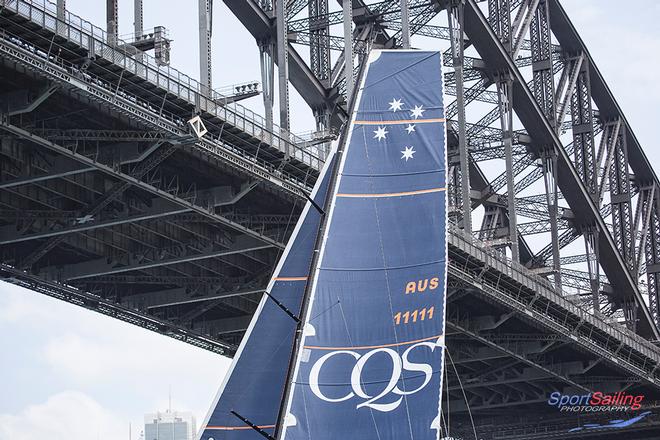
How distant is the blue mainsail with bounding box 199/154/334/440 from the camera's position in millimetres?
24953

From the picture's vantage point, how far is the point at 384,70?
24812 mm

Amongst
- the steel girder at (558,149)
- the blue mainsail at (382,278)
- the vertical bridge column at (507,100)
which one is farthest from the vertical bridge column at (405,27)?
the blue mainsail at (382,278)

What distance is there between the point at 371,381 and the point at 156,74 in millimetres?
24091

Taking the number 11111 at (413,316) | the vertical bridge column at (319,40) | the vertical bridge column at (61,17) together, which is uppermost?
the vertical bridge column at (319,40)

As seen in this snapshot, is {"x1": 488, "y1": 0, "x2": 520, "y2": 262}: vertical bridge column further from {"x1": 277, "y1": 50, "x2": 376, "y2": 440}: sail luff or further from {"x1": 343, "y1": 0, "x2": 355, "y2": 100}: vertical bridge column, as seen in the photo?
{"x1": 277, "y1": 50, "x2": 376, "y2": 440}: sail luff

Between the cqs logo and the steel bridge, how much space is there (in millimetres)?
20097

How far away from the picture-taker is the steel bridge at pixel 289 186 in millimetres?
44531

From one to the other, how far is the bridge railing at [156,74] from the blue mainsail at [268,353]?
16975 mm

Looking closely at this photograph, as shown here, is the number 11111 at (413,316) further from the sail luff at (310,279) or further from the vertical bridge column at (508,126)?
the vertical bridge column at (508,126)

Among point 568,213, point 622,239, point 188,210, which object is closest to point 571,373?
point 568,213

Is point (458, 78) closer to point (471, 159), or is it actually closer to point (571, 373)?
point (471, 159)

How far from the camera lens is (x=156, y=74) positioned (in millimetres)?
44750

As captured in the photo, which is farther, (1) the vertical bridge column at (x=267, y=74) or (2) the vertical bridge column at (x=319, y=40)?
(2) the vertical bridge column at (x=319, y=40)

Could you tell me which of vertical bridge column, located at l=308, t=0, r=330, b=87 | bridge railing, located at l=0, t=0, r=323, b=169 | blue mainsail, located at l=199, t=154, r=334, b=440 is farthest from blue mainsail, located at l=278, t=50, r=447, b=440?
vertical bridge column, located at l=308, t=0, r=330, b=87
